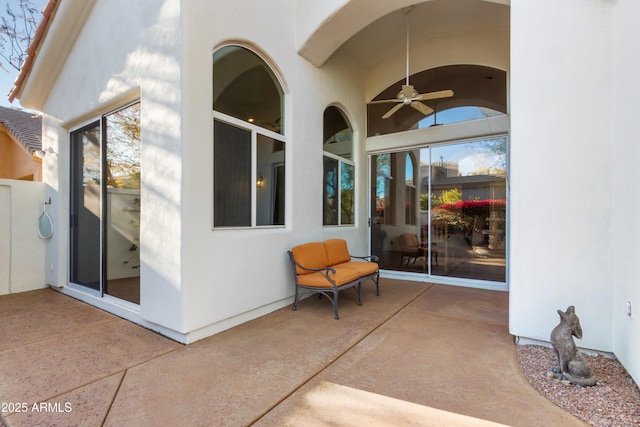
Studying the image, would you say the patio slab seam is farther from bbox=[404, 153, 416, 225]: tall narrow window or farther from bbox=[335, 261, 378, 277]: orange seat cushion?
bbox=[404, 153, 416, 225]: tall narrow window

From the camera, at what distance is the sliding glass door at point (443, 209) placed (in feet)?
18.1

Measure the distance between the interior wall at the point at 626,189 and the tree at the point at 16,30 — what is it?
10.9 meters

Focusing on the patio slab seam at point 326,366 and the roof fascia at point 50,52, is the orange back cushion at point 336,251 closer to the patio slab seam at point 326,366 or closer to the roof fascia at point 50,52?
the patio slab seam at point 326,366

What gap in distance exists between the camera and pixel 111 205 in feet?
13.7

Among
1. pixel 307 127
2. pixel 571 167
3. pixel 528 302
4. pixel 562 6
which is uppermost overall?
pixel 562 6

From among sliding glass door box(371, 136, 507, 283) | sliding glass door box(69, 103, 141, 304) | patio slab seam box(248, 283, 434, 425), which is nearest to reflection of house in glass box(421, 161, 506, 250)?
sliding glass door box(371, 136, 507, 283)

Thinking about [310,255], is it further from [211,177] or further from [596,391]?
[596,391]

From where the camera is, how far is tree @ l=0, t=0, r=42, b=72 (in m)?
7.37

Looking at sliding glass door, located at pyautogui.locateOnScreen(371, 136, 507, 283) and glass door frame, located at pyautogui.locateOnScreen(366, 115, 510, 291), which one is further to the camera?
sliding glass door, located at pyautogui.locateOnScreen(371, 136, 507, 283)

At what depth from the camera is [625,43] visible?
2402mm

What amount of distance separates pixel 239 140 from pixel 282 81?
1.31 meters

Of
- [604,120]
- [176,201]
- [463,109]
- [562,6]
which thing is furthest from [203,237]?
[463,109]

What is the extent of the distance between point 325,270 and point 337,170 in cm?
248

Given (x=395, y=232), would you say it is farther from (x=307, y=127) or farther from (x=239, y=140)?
(x=239, y=140)
